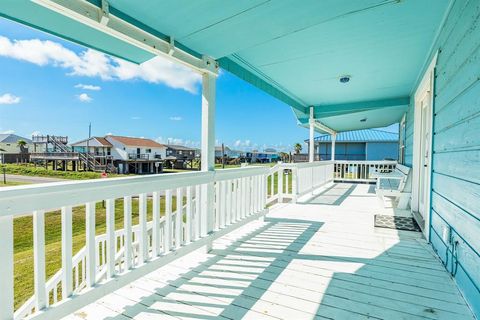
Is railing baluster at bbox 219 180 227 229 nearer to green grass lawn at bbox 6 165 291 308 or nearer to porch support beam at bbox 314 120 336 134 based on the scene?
green grass lawn at bbox 6 165 291 308

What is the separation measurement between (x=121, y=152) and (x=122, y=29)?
8.00ft

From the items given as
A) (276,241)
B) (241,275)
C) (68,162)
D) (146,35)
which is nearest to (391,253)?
(276,241)

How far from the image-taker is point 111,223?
1827 millimetres

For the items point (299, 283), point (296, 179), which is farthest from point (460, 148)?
point (296, 179)

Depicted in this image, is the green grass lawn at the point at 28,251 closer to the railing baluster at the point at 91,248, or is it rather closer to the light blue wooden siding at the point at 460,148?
the railing baluster at the point at 91,248

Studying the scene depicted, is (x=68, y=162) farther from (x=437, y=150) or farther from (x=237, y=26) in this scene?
(x=437, y=150)

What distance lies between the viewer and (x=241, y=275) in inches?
91.7

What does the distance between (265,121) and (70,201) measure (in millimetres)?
38366

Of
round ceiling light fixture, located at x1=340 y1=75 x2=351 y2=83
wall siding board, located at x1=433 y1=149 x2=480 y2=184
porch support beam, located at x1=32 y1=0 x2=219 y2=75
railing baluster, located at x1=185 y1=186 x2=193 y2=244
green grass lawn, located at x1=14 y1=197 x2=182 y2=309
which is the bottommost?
green grass lawn, located at x1=14 y1=197 x2=182 y2=309

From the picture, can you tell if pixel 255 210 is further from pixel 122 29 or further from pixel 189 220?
pixel 122 29

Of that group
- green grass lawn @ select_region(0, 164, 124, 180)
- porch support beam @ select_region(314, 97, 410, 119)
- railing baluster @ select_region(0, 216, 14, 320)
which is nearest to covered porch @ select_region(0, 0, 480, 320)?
railing baluster @ select_region(0, 216, 14, 320)

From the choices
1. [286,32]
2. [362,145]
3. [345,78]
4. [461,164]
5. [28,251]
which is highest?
[345,78]

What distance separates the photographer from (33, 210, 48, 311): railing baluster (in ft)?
4.65

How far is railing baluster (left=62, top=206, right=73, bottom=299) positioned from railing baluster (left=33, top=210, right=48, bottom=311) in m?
0.11
